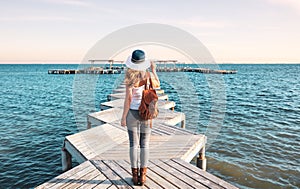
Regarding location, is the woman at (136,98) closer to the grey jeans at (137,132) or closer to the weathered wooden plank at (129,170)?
the grey jeans at (137,132)

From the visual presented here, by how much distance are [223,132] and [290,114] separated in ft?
22.8

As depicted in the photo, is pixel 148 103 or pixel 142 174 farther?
pixel 142 174

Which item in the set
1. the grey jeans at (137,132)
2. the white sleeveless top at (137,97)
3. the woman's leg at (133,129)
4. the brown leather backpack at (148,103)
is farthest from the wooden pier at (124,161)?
the white sleeveless top at (137,97)

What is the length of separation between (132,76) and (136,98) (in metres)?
0.35

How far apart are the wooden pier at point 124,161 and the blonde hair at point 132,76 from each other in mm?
1822

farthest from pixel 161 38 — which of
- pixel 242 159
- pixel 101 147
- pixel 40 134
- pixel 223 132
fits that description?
pixel 40 134

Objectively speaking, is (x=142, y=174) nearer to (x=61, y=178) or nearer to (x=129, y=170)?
(x=129, y=170)

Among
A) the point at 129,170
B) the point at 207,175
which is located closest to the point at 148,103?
the point at 129,170

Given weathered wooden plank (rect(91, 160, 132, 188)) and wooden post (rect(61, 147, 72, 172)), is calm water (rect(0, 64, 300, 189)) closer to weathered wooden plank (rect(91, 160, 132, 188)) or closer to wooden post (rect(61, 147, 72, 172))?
wooden post (rect(61, 147, 72, 172))

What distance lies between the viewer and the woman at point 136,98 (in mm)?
2795

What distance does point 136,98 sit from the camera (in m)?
2.92

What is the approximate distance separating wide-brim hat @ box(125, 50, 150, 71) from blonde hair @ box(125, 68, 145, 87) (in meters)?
0.06

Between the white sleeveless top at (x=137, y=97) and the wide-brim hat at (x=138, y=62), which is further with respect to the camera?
the white sleeveless top at (x=137, y=97)

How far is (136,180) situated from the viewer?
3361 millimetres
